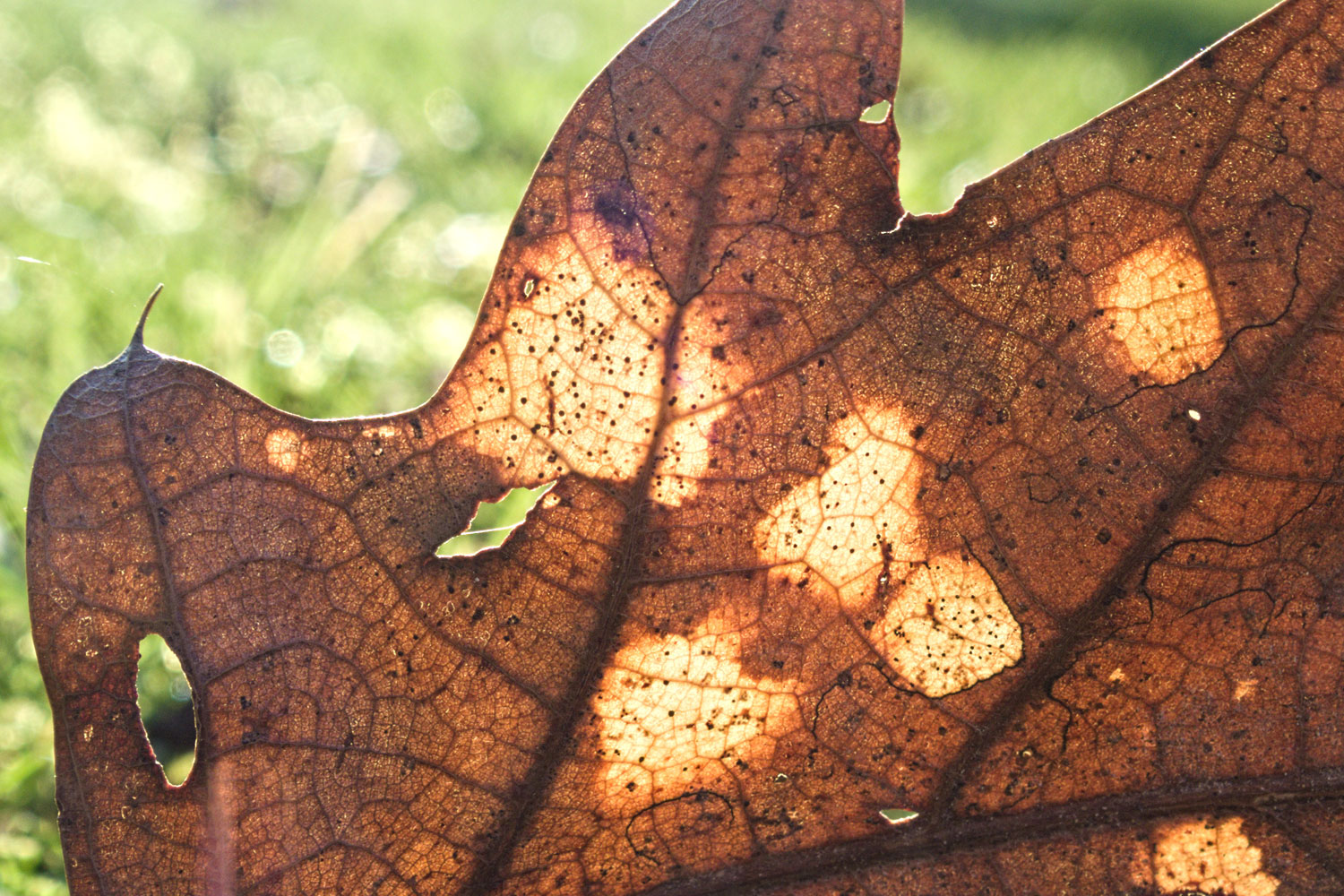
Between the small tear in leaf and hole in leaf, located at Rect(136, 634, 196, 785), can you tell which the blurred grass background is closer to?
hole in leaf, located at Rect(136, 634, 196, 785)

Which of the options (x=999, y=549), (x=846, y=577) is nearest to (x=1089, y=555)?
(x=999, y=549)

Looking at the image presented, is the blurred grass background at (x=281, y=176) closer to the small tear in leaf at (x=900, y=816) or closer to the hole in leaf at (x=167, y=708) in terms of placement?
the hole in leaf at (x=167, y=708)

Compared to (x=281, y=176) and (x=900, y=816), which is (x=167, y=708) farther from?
(x=281, y=176)

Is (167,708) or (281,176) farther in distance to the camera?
(281,176)

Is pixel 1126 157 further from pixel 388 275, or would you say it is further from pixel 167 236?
pixel 167 236

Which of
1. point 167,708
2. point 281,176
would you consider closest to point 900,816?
point 167,708
